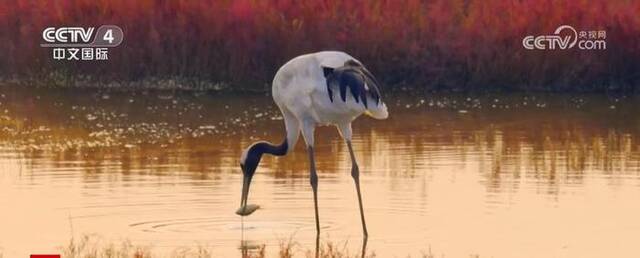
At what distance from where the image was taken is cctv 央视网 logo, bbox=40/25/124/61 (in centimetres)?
2045

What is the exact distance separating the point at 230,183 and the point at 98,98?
724 centimetres

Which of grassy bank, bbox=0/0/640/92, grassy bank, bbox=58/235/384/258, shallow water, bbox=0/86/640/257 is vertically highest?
grassy bank, bbox=0/0/640/92

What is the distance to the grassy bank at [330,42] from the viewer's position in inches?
790

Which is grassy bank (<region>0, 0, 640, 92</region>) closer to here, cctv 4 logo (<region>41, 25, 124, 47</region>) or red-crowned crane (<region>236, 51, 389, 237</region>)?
cctv 4 logo (<region>41, 25, 124, 47</region>)

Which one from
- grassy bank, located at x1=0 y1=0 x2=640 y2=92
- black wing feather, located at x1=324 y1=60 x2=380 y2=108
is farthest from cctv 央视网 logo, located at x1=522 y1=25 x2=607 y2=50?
black wing feather, located at x1=324 y1=60 x2=380 y2=108

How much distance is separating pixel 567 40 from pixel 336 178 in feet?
29.4

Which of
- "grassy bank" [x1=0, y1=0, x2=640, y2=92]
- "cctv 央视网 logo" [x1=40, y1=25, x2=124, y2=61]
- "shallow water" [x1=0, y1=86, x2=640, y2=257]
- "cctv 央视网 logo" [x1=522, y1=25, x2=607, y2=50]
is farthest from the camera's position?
"cctv 央视网 logo" [x1=40, y1=25, x2=124, y2=61]

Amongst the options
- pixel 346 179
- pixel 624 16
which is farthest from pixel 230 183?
pixel 624 16

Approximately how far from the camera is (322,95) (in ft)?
34.0

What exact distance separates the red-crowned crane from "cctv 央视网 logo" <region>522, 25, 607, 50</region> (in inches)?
393

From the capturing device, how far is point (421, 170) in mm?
12711

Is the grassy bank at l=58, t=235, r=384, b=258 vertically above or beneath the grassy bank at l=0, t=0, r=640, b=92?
beneath

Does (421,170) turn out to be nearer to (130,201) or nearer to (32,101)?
(130,201)

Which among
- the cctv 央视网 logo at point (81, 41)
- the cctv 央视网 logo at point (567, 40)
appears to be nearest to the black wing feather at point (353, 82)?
the cctv 央视网 logo at point (567, 40)
